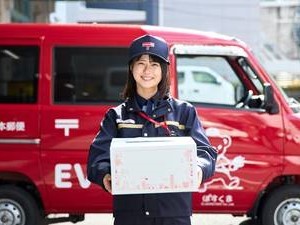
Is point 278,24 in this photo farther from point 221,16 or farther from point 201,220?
point 201,220

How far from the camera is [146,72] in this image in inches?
105

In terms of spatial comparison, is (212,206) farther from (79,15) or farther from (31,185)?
(79,15)

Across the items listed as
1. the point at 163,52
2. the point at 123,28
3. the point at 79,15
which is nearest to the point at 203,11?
the point at 79,15

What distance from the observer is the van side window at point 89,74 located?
5.52 metres

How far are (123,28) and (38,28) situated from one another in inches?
30.7

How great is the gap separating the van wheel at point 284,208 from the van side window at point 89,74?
5.67 feet

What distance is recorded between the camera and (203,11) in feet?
130

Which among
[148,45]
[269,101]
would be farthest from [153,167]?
[269,101]

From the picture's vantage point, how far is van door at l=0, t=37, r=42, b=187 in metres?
5.40

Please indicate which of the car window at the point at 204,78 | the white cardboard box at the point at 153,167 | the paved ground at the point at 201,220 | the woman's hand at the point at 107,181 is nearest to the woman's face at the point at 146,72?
the white cardboard box at the point at 153,167

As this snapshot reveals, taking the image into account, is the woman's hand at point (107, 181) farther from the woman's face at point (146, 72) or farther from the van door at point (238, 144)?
the van door at point (238, 144)

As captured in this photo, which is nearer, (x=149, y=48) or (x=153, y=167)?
(x=153, y=167)

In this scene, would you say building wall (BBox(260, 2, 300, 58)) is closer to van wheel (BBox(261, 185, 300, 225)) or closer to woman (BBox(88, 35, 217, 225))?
van wheel (BBox(261, 185, 300, 225))

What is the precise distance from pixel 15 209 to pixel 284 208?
247 cm
